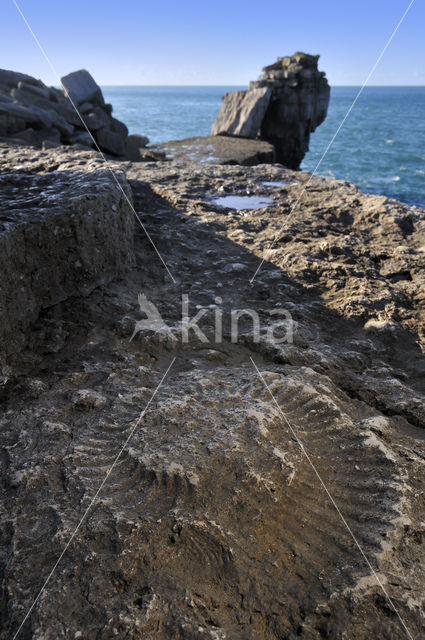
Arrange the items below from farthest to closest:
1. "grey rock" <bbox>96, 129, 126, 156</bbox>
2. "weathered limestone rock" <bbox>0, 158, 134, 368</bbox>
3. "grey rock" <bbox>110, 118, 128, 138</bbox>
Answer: "grey rock" <bbox>110, 118, 128, 138</bbox> → "grey rock" <bbox>96, 129, 126, 156</bbox> → "weathered limestone rock" <bbox>0, 158, 134, 368</bbox>

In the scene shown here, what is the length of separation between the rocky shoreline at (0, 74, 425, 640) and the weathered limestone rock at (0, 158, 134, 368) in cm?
2

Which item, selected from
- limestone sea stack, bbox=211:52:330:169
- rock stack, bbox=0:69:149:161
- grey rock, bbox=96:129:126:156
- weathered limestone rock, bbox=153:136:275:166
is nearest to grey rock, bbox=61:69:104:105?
rock stack, bbox=0:69:149:161

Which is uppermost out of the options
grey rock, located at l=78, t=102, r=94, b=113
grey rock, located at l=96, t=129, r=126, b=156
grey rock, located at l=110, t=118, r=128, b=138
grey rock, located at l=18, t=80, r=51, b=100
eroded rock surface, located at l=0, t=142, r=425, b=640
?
grey rock, located at l=18, t=80, r=51, b=100

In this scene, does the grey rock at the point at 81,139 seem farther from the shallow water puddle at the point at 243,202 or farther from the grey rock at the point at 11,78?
the shallow water puddle at the point at 243,202

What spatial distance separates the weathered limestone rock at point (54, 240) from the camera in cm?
271

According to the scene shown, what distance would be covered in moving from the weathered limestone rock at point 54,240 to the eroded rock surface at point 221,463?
5.9 inches

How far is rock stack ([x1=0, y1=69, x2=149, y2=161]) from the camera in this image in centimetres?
812

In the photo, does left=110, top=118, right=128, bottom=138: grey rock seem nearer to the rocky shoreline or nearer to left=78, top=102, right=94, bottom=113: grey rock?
left=78, top=102, right=94, bottom=113: grey rock

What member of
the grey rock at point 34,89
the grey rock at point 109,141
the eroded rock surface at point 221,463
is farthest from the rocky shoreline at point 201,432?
the grey rock at point 109,141

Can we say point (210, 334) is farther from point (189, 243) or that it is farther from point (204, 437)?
point (189, 243)

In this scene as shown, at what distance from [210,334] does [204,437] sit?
41.5 inches

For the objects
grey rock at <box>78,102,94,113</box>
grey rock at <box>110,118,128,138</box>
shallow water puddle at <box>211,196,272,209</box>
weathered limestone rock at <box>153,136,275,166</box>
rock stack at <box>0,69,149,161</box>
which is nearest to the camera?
shallow water puddle at <box>211,196,272,209</box>

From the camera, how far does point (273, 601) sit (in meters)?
1.56

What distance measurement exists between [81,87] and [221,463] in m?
11.7
